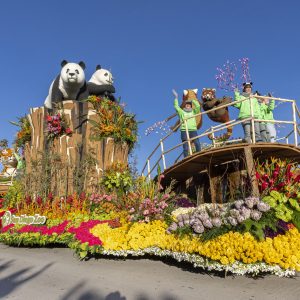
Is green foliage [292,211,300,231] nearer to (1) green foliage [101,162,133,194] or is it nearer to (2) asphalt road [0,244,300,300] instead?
(2) asphalt road [0,244,300,300]

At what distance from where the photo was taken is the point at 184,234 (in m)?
5.92

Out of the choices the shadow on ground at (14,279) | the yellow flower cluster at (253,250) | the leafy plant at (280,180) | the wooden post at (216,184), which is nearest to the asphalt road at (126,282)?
the shadow on ground at (14,279)

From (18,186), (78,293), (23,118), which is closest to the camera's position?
(78,293)

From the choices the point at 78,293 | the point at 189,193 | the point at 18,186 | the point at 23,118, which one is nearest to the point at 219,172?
the point at 189,193

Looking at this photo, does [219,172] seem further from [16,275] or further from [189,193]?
[16,275]

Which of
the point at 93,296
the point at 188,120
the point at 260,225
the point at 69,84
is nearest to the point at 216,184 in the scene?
the point at 188,120

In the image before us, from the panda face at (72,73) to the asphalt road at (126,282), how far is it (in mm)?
7968

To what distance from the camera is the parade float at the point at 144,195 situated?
541cm

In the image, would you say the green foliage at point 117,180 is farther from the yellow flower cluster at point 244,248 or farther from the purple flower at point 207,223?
the purple flower at point 207,223

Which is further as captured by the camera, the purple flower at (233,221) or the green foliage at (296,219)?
the green foliage at (296,219)

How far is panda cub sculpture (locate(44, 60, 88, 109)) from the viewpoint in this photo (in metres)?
13.0

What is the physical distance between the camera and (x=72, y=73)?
42.2ft

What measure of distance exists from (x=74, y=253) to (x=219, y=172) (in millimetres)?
4458

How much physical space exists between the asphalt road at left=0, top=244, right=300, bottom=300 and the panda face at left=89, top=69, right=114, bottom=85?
32.2 ft
